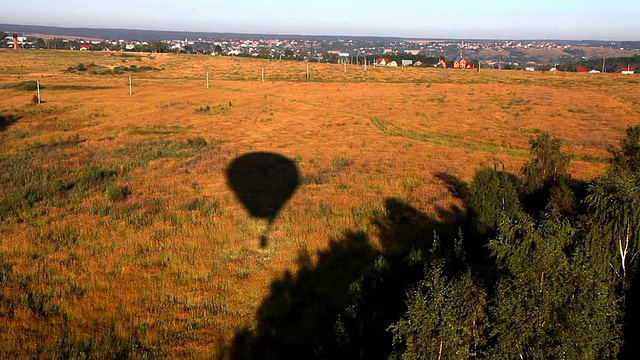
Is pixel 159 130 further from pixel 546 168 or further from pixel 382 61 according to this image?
pixel 382 61

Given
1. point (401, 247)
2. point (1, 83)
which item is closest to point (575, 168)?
point (401, 247)

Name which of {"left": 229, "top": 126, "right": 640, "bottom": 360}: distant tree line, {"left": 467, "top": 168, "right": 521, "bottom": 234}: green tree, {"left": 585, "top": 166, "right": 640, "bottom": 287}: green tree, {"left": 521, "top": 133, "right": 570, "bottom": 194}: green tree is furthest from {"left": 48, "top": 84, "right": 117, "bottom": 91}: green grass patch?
{"left": 585, "top": 166, "right": 640, "bottom": 287}: green tree

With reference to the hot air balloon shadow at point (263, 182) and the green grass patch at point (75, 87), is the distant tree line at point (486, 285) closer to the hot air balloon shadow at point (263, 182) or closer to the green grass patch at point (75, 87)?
the hot air balloon shadow at point (263, 182)

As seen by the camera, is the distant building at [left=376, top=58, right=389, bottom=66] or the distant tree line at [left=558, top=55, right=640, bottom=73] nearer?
the distant tree line at [left=558, top=55, right=640, bottom=73]

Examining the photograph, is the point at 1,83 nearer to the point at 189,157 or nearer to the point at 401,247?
the point at 189,157

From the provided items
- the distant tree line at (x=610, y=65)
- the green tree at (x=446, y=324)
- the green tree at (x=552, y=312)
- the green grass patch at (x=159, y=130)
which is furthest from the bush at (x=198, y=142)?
the distant tree line at (x=610, y=65)

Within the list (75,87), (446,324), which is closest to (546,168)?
(446,324)

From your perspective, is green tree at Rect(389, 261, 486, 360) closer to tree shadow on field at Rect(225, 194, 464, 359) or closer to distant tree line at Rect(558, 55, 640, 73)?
tree shadow on field at Rect(225, 194, 464, 359)
